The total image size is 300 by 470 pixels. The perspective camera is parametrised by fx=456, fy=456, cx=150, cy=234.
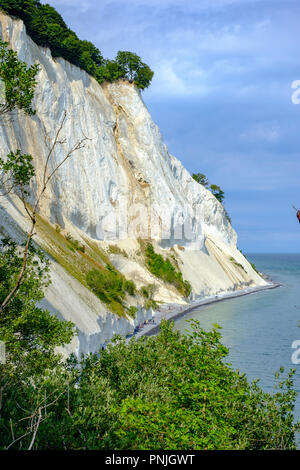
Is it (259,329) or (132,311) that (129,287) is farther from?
(259,329)

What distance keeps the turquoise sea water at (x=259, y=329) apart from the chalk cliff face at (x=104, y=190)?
20.5 feet

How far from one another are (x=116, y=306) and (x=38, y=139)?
2064 cm

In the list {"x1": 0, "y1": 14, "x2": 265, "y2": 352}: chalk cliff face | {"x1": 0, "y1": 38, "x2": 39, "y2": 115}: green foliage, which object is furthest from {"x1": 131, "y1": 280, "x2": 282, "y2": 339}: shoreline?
{"x1": 0, "y1": 38, "x2": 39, "y2": 115}: green foliage

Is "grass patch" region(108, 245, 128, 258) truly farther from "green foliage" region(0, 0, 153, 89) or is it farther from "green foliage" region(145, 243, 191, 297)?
"green foliage" region(0, 0, 153, 89)

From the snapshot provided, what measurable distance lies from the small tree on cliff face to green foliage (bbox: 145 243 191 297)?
28.5 m

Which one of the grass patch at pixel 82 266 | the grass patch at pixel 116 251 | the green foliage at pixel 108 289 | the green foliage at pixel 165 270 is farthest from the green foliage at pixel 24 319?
the green foliage at pixel 165 270

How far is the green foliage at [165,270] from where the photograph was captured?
2477 inches

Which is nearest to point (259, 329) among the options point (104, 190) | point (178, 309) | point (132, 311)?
point (178, 309)

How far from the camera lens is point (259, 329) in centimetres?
4925

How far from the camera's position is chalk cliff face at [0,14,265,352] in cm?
3488

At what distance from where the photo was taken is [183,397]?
13.6 metres

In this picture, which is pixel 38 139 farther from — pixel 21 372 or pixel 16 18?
pixel 21 372
